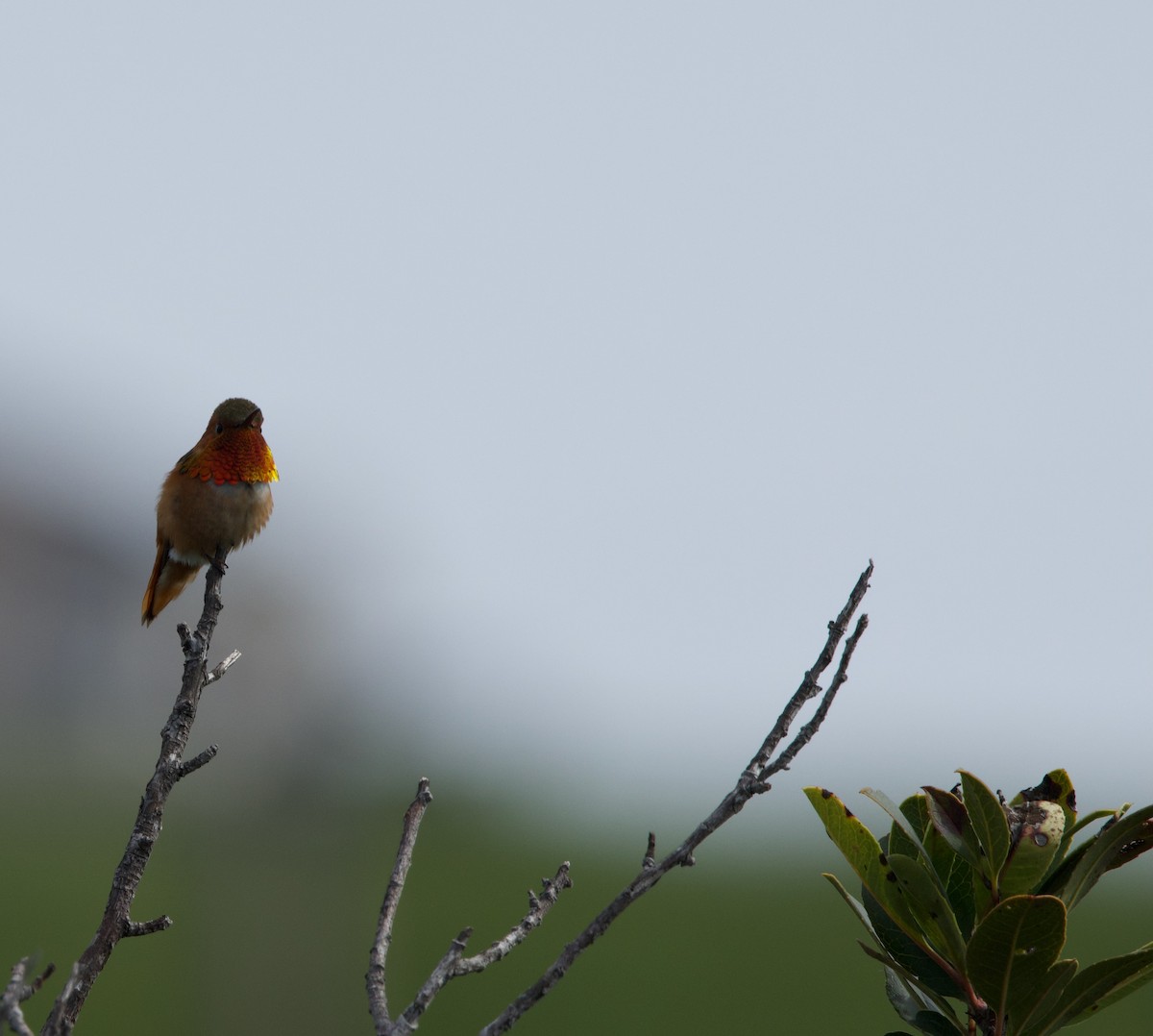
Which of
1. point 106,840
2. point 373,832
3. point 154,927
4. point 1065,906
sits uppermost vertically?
point 1065,906

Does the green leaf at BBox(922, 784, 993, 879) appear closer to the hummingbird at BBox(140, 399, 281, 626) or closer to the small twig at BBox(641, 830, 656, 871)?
the small twig at BBox(641, 830, 656, 871)

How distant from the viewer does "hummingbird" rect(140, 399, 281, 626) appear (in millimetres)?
4238

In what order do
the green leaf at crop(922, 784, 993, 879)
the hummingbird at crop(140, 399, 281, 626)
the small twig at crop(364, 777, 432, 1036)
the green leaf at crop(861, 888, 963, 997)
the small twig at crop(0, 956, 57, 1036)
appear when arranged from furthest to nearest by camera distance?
the hummingbird at crop(140, 399, 281, 626) < the green leaf at crop(861, 888, 963, 997) < the green leaf at crop(922, 784, 993, 879) < the small twig at crop(364, 777, 432, 1036) < the small twig at crop(0, 956, 57, 1036)

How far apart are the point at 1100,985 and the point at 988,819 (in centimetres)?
36

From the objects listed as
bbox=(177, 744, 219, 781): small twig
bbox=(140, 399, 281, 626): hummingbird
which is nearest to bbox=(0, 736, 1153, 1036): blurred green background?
bbox=(140, 399, 281, 626): hummingbird

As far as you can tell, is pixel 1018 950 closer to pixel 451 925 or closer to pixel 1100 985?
pixel 1100 985

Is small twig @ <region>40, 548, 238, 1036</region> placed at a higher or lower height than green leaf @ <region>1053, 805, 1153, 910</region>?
lower

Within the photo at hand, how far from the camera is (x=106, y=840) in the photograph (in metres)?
32.8

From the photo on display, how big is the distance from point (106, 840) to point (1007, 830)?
34236 mm

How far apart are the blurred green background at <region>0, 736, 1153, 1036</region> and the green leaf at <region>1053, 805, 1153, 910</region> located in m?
15.4

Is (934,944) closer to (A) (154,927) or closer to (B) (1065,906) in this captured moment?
(B) (1065,906)

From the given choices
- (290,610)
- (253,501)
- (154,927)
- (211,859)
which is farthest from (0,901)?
(290,610)

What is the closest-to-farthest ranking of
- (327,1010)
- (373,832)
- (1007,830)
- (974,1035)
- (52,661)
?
(1007,830) → (974,1035) → (327,1010) → (373,832) → (52,661)

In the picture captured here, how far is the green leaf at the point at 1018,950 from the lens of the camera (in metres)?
1.91
